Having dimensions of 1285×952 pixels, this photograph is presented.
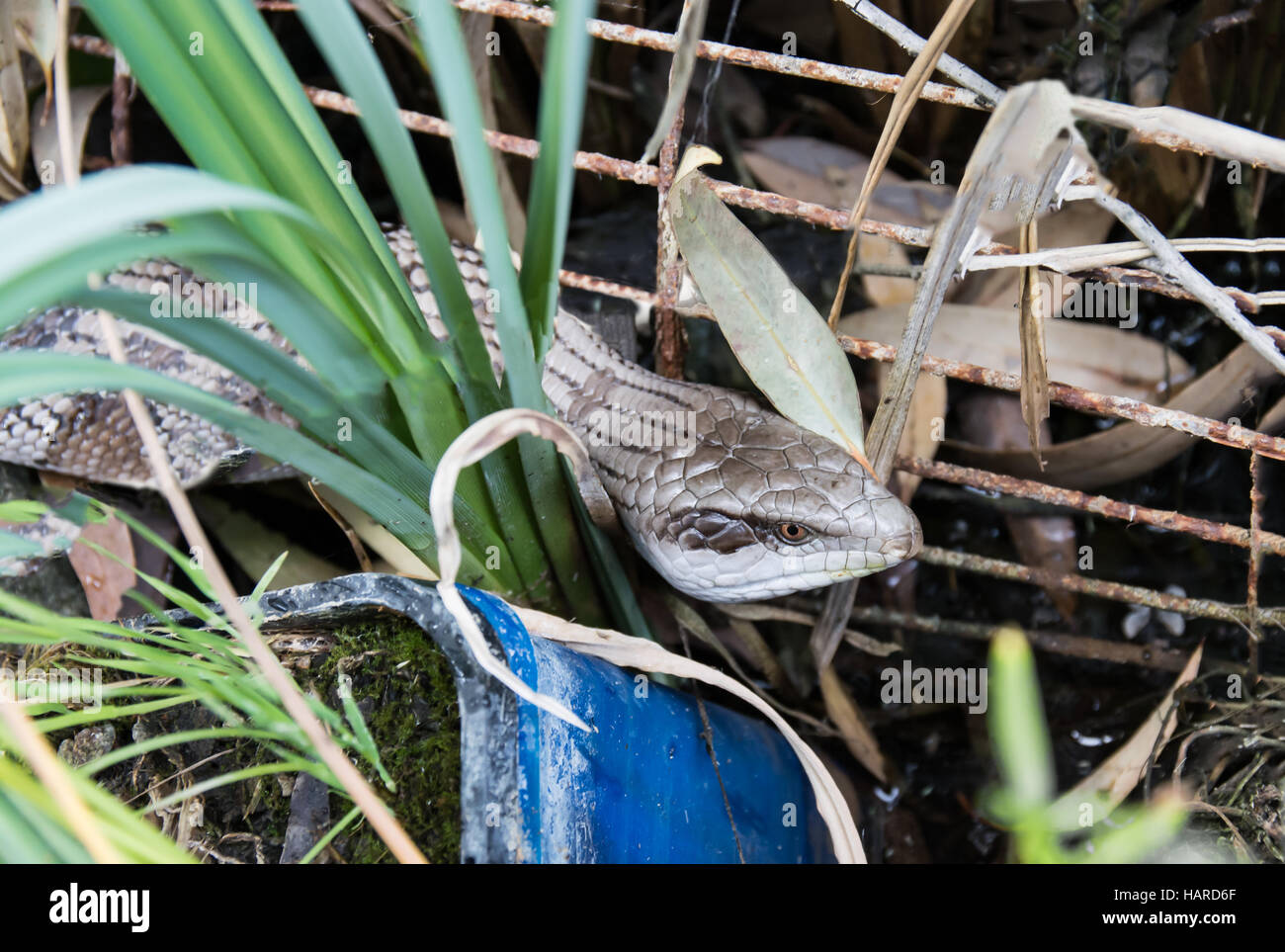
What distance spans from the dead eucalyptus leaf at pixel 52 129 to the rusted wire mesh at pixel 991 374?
0.53 m

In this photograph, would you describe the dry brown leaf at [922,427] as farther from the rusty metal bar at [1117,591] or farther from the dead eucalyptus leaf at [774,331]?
the dead eucalyptus leaf at [774,331]

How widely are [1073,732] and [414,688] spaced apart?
4.01 feet

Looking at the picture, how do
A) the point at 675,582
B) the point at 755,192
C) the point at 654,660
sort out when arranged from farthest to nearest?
the point at 675,582, the point at 755,192, the point at 654,660

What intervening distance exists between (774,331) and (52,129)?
1465 mm

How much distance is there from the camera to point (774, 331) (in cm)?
105

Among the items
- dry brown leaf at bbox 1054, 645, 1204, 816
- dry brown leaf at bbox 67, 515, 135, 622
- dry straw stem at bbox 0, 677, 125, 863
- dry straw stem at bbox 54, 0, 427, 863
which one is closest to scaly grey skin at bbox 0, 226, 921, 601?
dry brown leaf at bbox 67, 515, 135, 622

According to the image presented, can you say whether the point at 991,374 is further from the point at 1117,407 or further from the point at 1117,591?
the point at 1117,591

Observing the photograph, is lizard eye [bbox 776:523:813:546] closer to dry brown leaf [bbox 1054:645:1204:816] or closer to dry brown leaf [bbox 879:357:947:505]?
dry brown leaf [bbox 879:357:947:505]

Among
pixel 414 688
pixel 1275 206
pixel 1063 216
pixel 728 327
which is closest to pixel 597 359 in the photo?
pixel 728 327

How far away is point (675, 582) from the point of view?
1378mm

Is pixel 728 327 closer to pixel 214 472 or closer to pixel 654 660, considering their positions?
pixel 654 660

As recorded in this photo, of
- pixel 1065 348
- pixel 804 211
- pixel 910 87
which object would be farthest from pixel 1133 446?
pixel 910 87

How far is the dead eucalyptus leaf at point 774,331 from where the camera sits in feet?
3.39

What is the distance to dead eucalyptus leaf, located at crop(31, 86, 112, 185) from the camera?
1641mm
